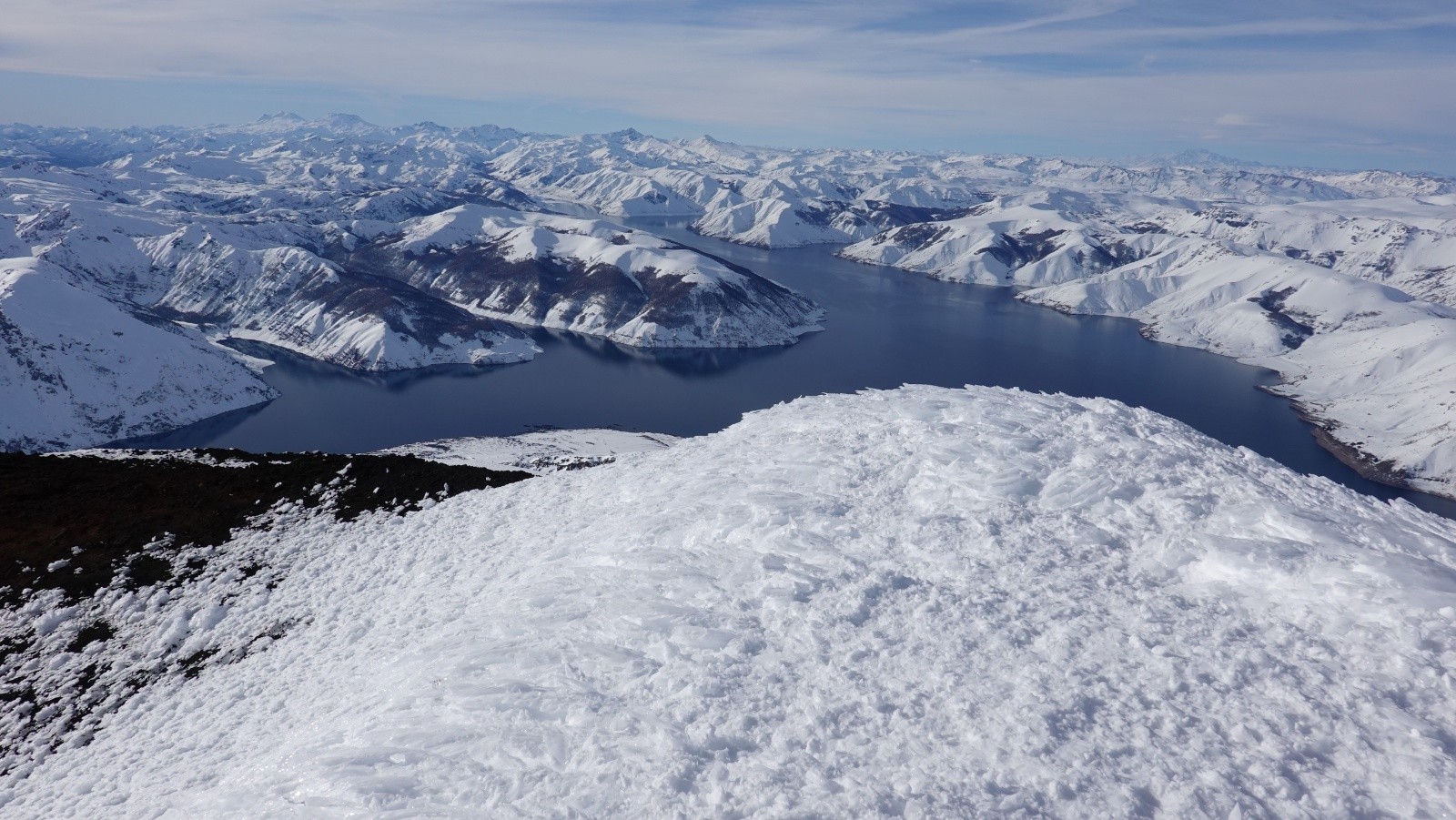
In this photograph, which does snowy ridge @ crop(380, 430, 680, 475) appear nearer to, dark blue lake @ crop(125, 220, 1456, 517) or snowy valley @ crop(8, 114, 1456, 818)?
dark blue lake @ crop(125, 220, 1456, 517)

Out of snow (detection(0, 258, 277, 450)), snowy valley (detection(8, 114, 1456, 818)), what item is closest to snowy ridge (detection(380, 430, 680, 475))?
snowy valley (detection(8, 114, 1456, 818))

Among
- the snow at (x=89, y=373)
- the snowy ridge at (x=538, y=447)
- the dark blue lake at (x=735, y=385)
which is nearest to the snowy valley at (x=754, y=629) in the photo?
the snowy ridge at (x=538, y=447)

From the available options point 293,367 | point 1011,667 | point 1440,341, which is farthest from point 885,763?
point 1440,341

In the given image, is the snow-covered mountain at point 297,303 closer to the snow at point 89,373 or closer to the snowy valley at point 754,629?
the snow at point 89,373

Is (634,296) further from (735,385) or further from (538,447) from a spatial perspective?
(538,447)

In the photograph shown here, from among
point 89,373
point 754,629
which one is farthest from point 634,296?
point 754,629
